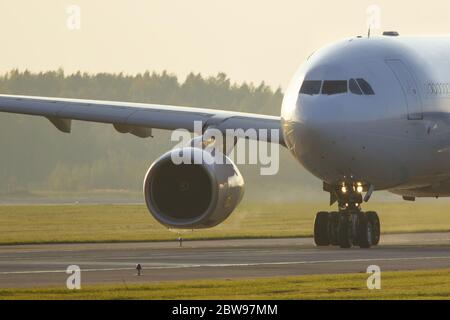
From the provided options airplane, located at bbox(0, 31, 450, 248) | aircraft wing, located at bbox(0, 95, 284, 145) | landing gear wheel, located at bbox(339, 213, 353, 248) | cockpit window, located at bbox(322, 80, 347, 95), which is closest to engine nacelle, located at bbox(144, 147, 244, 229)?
airplane, located at bbox(0, 31, 450, 248)

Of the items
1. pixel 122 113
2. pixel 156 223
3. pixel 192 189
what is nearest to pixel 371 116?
pixel 192 189

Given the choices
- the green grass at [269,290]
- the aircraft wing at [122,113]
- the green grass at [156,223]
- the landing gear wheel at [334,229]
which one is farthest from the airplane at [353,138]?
the green grass at [269,290]

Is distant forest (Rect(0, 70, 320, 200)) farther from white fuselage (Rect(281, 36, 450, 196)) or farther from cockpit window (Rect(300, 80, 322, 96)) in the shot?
cockpit window (Rect(300, 80, 322, 96))

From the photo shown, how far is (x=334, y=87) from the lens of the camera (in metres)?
31.6

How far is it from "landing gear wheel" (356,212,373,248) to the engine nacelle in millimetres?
2928

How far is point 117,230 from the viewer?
133 feet

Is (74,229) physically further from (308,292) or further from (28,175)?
(28,175)

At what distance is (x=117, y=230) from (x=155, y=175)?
21.3 ft

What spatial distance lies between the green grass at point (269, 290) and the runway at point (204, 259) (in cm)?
102

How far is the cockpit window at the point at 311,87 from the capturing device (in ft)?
104

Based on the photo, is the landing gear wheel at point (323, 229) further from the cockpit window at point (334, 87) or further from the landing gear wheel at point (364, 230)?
the cockpit window at point (334, 87)

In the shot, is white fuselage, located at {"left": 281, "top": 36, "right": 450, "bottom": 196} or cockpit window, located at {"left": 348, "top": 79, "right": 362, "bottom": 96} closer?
white fuselage, located at {"left": 281, "top": 36, "right": 450, "bottom": 196}

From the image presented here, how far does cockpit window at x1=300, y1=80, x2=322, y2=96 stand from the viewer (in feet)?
104
